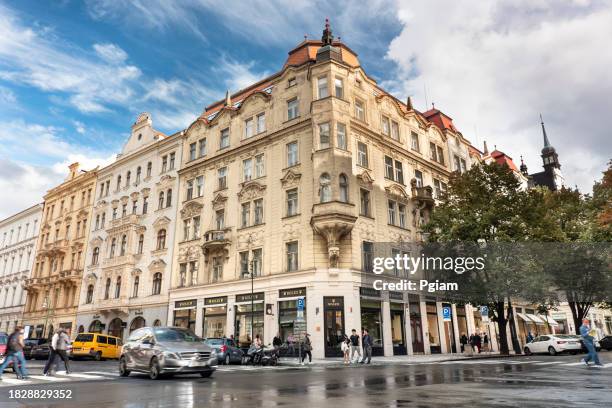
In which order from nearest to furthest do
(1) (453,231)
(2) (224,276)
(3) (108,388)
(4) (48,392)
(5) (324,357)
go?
(4) (48,392)
(3) (108,388)
(5) (324,357)
(1) (453,231)
(2) (224,276)

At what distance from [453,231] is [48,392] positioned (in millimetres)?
25179

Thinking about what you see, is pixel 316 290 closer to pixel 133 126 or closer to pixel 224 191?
pixel 224 191

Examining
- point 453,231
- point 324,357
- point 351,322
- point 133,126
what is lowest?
point 324,357

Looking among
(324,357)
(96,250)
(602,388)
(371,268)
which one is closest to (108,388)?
(602,388)

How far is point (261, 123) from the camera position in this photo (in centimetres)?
3709

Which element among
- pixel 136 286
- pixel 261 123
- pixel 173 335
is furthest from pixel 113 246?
pixel 173 335

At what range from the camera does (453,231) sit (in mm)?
30062

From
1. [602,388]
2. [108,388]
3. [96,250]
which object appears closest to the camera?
[602,388]

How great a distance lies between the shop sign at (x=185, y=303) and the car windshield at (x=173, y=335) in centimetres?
2113

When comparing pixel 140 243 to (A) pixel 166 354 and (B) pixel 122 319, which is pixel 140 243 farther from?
(A) pixel 166 354

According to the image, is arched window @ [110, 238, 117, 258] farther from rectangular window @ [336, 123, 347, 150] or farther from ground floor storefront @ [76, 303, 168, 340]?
rectangular window @ [336, 123, 347, 150]

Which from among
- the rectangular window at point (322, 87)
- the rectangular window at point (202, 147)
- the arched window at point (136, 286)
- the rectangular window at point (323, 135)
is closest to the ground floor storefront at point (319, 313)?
the arched window at point (136, 286)

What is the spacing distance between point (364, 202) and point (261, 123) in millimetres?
11087

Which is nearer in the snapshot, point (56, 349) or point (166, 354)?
point (166, 354)
